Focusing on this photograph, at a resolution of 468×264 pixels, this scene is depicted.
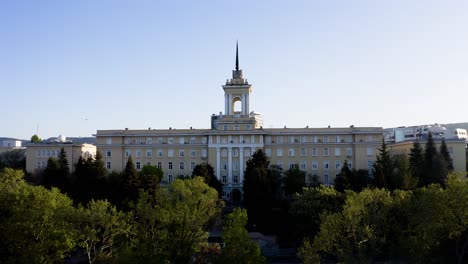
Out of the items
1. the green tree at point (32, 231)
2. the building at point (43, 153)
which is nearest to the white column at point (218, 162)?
the building at point (43, 153)

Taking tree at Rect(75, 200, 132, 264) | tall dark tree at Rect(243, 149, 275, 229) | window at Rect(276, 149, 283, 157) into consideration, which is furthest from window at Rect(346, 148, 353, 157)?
tree at Rect(75, 200, 132, 264)

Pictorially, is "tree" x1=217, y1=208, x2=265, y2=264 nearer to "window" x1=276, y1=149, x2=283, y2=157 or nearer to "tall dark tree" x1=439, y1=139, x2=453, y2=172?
"tall dark tree" x1=439, y1=139, x2=453, y2=172

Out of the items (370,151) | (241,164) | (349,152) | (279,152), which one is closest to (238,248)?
(241,164)

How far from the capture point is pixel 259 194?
54125 mm

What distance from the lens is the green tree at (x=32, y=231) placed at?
2955cm

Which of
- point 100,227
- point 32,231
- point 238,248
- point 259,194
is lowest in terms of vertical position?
point 238,248

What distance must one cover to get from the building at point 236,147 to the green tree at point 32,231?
40.2 metres

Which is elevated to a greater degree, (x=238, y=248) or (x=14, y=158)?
(x=14, y=158)

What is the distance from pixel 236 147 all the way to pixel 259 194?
18.1m

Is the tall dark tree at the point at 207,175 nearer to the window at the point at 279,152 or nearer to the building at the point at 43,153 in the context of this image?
the window at the point at 279,152

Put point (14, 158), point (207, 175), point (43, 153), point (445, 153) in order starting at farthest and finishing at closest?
point (14, 158) → point (43, 153) → point (445, 153) → point (207, 175)

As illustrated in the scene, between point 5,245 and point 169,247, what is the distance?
29.0ft

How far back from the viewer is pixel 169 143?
243ft

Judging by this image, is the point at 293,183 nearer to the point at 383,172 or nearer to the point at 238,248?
the point at 383,172
